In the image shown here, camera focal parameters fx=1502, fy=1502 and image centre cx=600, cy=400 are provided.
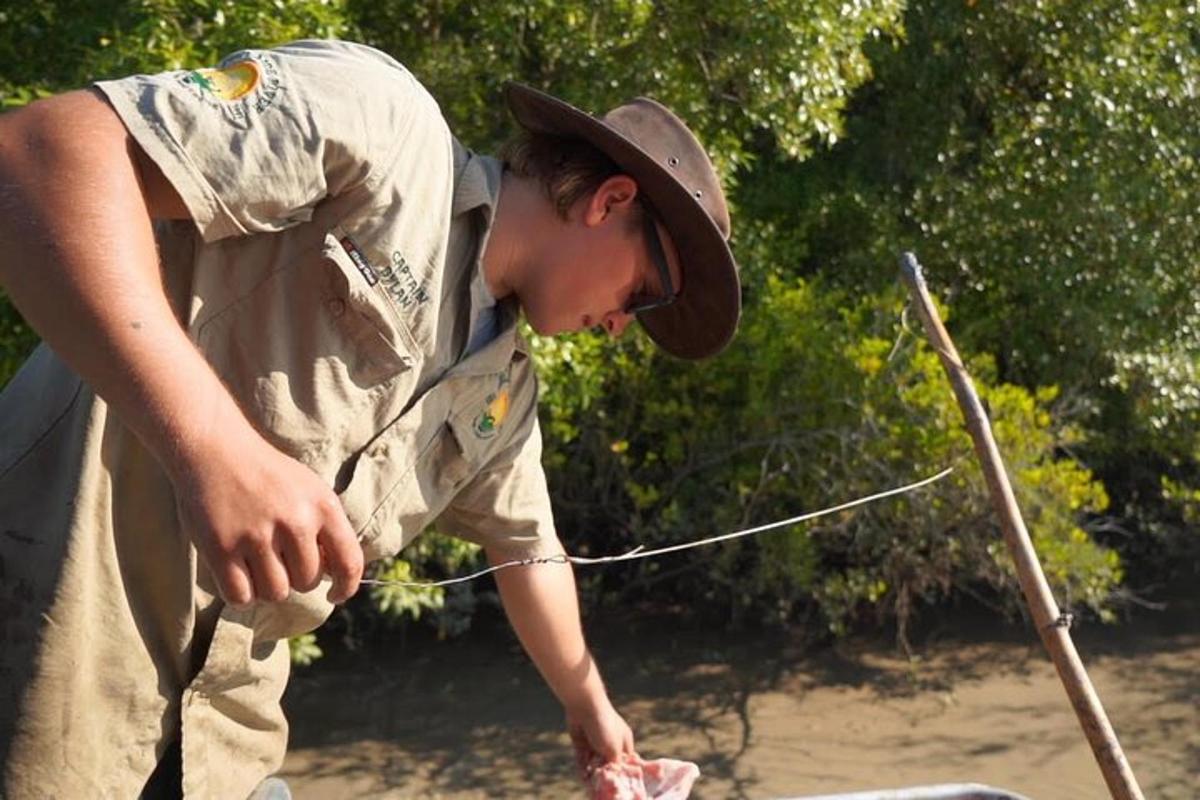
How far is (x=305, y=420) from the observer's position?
6.62ft

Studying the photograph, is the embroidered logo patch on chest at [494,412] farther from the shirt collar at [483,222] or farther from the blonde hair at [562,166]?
the blonde hair at [562,166]

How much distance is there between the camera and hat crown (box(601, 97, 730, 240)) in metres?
2.31

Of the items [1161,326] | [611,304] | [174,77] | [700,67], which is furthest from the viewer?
[1161,326]

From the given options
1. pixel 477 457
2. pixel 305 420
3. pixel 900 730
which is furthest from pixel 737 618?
pixel 305 420

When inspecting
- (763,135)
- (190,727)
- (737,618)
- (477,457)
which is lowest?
(737,618)

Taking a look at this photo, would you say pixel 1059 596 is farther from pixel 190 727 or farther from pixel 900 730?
pixel 190 727

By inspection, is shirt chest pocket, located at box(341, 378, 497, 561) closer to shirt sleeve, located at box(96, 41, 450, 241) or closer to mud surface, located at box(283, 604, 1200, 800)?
shirt sleeve, located at box(96, 41, 450, 241)

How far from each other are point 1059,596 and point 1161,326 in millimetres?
1395

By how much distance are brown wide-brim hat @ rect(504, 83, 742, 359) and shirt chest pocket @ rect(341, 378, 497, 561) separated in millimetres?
395

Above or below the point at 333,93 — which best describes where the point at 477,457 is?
below

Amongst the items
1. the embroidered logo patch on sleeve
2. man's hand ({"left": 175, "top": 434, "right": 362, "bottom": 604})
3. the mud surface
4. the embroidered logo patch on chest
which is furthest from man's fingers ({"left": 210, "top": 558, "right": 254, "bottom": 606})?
the mud surface

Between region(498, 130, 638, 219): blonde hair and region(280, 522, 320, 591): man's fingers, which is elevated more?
region(498, 130, 638, 219): blonde hair

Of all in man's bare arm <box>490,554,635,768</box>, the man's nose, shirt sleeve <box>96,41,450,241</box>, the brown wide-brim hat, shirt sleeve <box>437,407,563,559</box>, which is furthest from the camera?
man's bare arm <box>490,554,635,768</box>

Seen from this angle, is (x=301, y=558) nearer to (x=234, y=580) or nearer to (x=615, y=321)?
(x=234, y=580)
